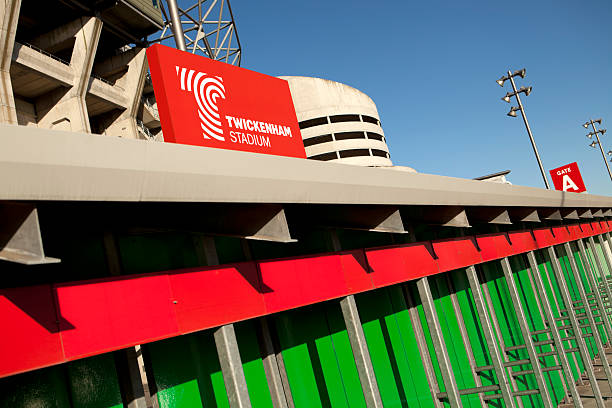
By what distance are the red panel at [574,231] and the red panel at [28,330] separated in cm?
1782

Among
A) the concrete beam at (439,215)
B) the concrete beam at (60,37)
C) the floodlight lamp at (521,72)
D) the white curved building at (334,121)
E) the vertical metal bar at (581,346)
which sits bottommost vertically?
the vertical metal bar at (581,346)

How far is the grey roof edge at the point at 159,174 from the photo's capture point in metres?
2.78

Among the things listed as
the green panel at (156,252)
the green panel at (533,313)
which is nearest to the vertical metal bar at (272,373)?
the green panel at (156,252)

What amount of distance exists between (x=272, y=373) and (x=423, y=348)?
405cm

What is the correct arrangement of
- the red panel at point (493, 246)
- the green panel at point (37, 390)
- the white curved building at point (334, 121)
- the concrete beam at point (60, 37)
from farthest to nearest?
the white curved building at point (334, 121)
the concrete beam at point (60, 37)
the red panel at point (493, 246)
the green panel at point (37, 390)

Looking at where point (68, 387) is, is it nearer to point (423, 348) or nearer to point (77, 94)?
point (423, 348)

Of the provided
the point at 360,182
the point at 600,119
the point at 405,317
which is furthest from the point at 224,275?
the point at 600,119

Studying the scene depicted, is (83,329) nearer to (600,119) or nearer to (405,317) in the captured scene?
(405,317)

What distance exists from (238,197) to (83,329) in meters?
1.56

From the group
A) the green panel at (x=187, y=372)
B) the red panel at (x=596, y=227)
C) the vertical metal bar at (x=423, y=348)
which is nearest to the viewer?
the green panel at (x=187, y=372)

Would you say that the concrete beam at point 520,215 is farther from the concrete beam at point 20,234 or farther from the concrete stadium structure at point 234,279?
the concrete beam at point 20,234

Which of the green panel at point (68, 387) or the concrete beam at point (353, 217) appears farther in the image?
the concrete beam at point (353, 217)

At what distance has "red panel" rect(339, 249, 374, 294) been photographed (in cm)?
632

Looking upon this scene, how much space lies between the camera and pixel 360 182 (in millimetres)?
5742
